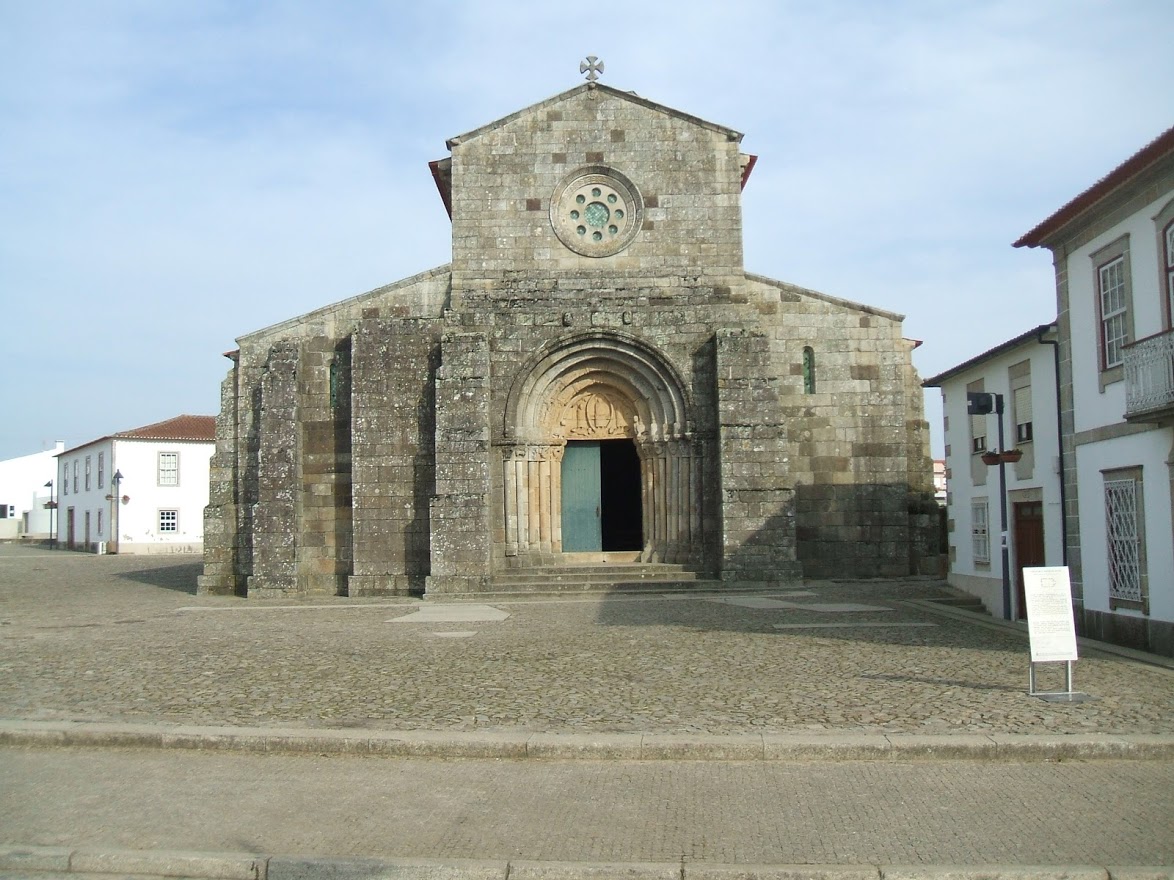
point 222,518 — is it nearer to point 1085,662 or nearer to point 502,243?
point 502,243

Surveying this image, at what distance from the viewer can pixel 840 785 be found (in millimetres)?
6598

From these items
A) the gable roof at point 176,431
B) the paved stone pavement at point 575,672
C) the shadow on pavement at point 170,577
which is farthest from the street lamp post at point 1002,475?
the gable roof at point 176,431

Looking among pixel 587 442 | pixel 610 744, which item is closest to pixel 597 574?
pixel 587 442

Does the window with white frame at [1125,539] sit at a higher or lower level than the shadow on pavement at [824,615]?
higher

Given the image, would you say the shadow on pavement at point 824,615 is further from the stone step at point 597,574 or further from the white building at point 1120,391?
the white building at point 1120,391

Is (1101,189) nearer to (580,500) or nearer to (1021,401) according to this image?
(1021,401)

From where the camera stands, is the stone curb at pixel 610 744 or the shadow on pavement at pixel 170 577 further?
the shadow on pavement at pixel 170 577

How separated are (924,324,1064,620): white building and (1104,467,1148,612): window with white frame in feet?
4.73

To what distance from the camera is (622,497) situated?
81.9 feet

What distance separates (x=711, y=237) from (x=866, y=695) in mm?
13273

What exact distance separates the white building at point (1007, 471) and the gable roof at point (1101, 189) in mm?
1215

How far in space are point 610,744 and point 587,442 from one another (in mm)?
14143

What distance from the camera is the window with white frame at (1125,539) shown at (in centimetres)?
1185

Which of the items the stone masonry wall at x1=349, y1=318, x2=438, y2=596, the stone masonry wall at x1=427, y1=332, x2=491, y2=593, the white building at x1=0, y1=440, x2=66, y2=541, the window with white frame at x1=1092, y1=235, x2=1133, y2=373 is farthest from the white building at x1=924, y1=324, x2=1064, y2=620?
the white building at x1=0, y1=440, x2=66, y2=541
